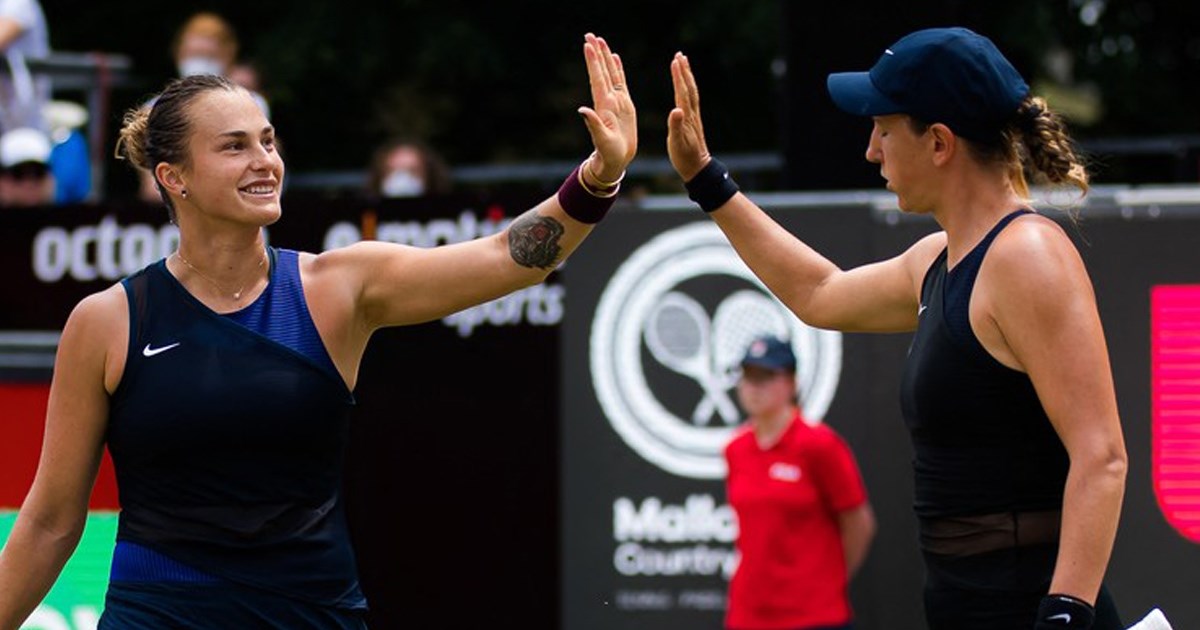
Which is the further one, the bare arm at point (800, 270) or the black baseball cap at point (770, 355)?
the black baseball cap at point (770, 355)

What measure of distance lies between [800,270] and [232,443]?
4.79 ft

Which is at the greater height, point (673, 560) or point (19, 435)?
point (19, 435)

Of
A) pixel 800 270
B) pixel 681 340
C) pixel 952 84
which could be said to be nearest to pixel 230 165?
pixel 800 270

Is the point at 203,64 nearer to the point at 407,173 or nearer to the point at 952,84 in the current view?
the point at 407,173

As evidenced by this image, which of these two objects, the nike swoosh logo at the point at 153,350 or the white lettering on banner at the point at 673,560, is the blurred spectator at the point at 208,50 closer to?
the white lettering on banner at the point at 673,560

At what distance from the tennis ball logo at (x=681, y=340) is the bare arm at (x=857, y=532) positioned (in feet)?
1.44

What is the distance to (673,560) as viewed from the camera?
7.56 metres

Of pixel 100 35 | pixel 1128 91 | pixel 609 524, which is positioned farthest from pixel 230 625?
pixel 100 35

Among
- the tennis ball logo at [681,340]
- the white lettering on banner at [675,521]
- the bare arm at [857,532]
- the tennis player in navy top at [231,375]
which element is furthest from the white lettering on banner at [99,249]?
the tennis player in navy top at [231,375]

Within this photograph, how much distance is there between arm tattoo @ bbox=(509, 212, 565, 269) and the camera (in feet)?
15.2

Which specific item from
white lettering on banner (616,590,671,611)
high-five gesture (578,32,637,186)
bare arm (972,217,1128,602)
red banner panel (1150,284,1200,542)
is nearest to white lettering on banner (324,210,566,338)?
white lettering on banner (616,590,671,611)

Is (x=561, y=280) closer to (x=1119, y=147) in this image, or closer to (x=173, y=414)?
(x=1119, y=147)

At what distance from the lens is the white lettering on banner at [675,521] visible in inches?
298

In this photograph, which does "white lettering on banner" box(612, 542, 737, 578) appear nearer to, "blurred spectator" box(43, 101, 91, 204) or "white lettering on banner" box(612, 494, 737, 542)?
"white lettering on banner" box(612, 494, 737, 542)
